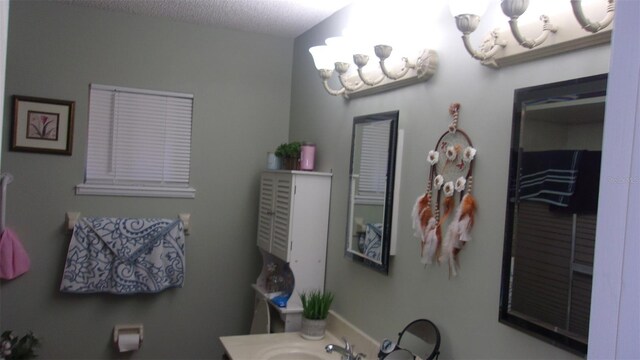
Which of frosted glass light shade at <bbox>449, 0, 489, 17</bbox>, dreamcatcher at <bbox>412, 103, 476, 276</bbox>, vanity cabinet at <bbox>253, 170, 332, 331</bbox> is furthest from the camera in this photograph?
vanity cabinet at <bbox>253, 170, 332, 331</bbox>

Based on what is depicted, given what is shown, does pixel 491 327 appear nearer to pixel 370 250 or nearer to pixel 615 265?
pixel 370 250

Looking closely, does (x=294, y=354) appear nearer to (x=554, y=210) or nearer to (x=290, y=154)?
(x=290, y=154)

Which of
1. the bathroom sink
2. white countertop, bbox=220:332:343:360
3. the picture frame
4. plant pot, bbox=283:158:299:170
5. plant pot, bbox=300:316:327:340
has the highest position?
the picture frame

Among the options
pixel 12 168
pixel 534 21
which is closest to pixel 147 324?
pixel 12 168

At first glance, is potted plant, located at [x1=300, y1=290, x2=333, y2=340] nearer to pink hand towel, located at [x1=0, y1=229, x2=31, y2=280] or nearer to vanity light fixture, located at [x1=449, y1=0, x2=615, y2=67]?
vanity light fixture, located at [x1=449, y1=0, x2=615, y2=67]

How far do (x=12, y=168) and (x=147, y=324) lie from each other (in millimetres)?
1117

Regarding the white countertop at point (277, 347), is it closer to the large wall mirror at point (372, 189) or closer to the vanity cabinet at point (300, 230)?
the vanity cabinet at point (300, 230)

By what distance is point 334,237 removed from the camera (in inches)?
95.9

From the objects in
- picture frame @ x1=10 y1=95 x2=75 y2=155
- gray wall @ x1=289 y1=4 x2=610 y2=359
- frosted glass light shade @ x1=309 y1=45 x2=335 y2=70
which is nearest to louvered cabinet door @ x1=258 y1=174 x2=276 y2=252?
gray wall @ x1=289 y1=4 x2=610 y2=359

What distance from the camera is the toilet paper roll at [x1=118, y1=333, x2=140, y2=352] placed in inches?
A: 106

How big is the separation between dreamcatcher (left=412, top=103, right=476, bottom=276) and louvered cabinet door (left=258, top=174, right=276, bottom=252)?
3.56ft

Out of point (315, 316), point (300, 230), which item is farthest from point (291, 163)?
point (315, 316)

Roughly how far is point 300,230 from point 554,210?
139 centimetres

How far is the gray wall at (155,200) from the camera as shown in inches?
103
